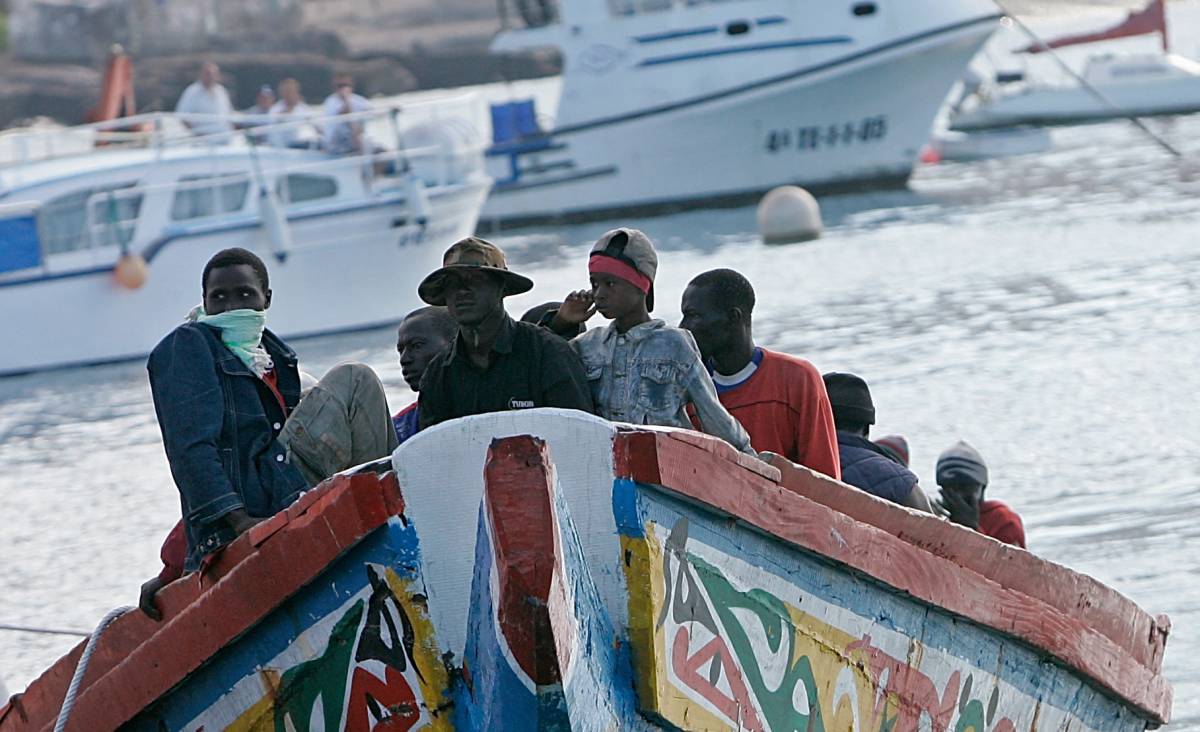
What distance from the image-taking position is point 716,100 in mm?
29594

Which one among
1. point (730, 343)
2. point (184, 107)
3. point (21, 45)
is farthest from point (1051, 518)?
point (21, 45)

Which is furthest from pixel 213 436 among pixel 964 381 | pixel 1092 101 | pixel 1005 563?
pixel 1092 101

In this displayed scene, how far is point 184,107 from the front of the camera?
2172 centimetres

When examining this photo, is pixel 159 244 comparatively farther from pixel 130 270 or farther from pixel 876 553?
pixel 876 553

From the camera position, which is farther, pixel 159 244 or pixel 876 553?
pixel 159 244

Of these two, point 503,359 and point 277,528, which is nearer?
point 277,528

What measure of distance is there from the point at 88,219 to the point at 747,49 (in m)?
13.0

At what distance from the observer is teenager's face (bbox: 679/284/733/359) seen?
5.77 meters

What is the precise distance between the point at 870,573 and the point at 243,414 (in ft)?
5.17

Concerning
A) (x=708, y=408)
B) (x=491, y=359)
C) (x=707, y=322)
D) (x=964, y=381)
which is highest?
(x=491, y=359)

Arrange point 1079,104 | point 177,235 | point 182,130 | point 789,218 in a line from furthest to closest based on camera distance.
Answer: point 1079,104
point 789,218
point 182,130
point 177,235

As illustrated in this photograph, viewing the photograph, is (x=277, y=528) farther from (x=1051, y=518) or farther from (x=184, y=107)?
(x=184, y=107)

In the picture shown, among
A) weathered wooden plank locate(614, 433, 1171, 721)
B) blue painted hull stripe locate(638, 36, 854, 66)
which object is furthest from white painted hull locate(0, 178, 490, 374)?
weathered wooden plank locate(614, 433, 1171, 721)

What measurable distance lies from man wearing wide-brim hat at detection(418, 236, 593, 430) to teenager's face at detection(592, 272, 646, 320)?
7.9 inches
